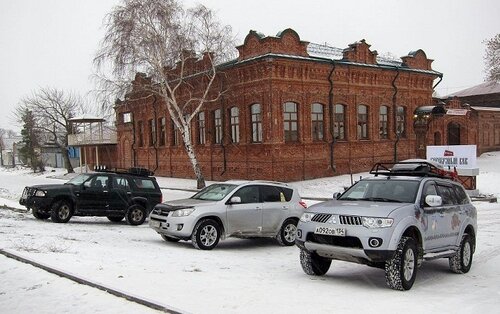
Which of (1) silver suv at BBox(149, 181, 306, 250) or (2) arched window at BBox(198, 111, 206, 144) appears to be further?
(2) arched window at BBox(198, 111, 206, 144)

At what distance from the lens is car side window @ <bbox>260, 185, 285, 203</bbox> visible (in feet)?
43.1

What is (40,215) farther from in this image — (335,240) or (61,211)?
(335,240)

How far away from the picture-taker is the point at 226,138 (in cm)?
3372

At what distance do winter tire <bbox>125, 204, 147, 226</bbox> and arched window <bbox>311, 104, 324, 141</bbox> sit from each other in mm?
16919

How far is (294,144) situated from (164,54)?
8882mm

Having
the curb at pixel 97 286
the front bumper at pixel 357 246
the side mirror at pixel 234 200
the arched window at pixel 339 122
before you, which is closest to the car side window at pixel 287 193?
the side mirror at pixel 234 200

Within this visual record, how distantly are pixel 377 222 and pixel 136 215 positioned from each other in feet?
34.4

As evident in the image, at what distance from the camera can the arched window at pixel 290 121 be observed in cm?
3075

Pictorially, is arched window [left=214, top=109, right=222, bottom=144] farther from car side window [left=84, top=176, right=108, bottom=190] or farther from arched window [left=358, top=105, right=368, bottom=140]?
car side window [left=84, top=176, right=108, bottom=190]

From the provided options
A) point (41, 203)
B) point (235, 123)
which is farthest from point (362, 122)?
point (41, 203)

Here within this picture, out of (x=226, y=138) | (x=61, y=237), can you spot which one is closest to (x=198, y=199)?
(x=61, y=237)

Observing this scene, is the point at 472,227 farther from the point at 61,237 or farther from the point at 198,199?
the point at 61,237

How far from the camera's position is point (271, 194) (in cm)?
1323

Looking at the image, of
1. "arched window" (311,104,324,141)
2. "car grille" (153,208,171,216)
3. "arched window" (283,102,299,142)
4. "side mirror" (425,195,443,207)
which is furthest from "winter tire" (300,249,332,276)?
"arched window" (311,104,324,141)
